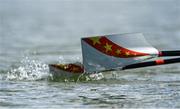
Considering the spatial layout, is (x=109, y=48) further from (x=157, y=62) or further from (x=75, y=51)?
(x=75, y=51)

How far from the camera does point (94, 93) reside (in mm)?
12727

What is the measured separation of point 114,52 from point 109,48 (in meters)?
0.12

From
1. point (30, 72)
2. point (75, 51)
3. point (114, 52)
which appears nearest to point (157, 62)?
point (114, 52)

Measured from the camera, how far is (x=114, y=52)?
13.7m

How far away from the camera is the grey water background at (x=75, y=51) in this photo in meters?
12.1

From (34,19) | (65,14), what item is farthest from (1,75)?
(65,14)

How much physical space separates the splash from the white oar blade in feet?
5.16

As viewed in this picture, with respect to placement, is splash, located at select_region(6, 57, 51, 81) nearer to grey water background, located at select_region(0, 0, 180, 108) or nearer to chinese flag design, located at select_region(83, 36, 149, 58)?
grey water background, located at select_region(0, 0, 180, 108)

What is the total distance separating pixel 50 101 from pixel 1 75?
148 inches

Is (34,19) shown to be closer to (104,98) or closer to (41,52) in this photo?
(41,52)

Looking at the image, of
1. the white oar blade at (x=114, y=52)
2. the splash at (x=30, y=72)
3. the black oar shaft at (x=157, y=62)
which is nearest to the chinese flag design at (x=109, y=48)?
the white oar blade at (x=114, y=52)

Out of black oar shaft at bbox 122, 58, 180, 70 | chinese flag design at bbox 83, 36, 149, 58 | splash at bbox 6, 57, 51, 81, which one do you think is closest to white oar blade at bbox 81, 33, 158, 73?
chinese flag design at bbox 83, 36, 149, 58

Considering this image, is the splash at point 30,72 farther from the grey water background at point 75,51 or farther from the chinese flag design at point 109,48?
the chinese flag design at point 109,48

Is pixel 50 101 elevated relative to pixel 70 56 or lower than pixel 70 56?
lower
